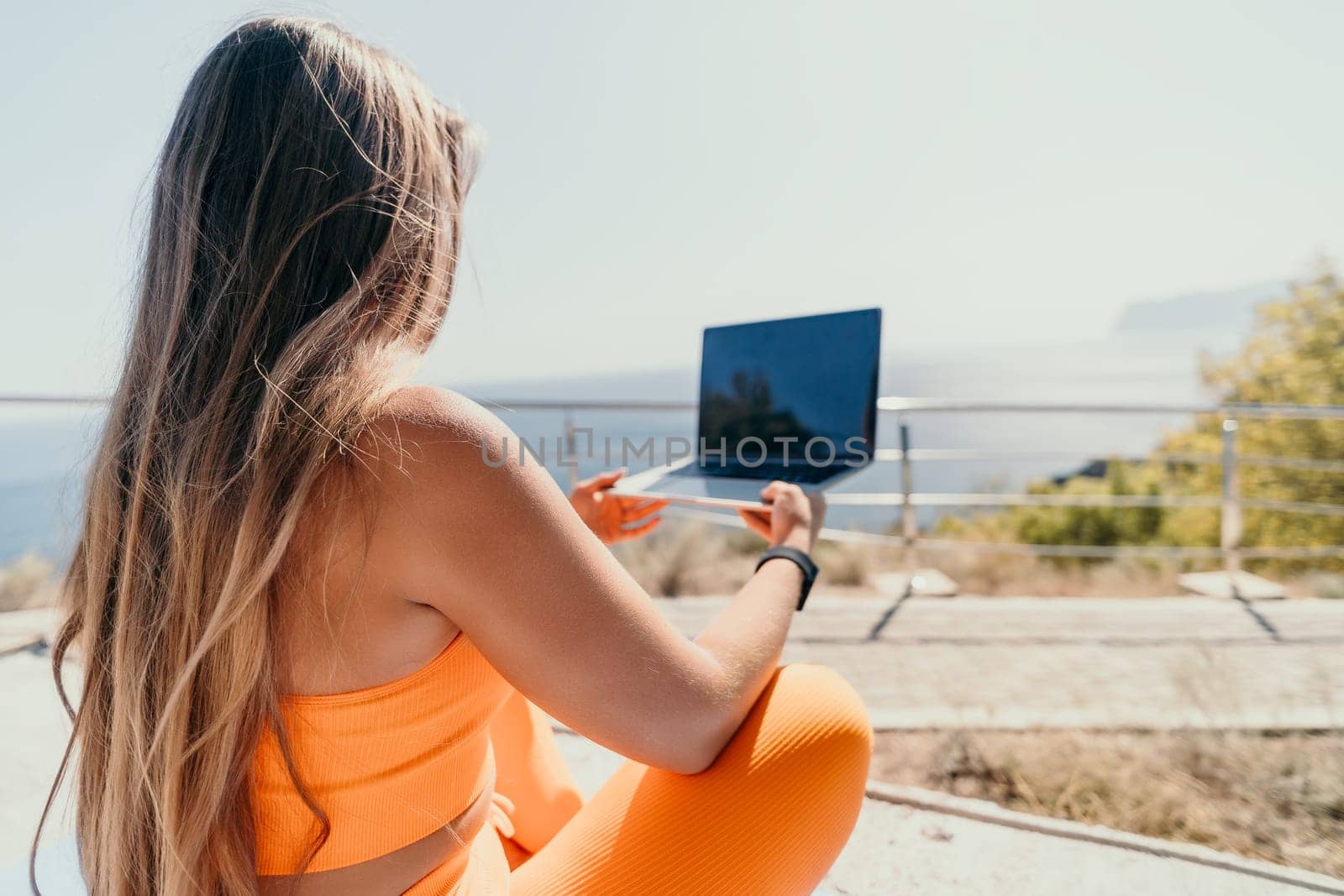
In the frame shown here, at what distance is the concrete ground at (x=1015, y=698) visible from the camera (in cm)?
142

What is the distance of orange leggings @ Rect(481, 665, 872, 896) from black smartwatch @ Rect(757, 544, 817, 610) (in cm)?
11

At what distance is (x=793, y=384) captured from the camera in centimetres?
161

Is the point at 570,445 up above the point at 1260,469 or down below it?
above

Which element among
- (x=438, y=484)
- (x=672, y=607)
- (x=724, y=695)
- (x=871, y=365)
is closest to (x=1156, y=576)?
(x=672, y=607)

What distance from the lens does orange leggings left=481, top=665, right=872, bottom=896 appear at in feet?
2.60

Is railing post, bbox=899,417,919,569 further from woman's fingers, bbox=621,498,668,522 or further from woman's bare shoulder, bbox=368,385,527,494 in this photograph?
woman's bare shoulder, bbox=368,385,527,494

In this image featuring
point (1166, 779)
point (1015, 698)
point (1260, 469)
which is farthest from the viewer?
point (1260, 469)

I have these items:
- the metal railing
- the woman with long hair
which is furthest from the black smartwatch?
the metal railing

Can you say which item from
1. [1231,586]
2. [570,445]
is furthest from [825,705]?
[1231,586]

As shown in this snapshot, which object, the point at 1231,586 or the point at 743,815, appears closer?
the point at 743,815

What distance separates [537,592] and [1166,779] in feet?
5.80

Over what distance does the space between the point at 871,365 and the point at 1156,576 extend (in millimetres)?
3867

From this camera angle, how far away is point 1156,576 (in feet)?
14.3

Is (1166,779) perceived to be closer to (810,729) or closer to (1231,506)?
(810,729)
